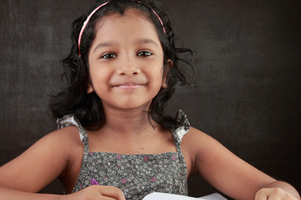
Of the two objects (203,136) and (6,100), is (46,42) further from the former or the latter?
(203,136)

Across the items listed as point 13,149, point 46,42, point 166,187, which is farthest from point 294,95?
point 13,149

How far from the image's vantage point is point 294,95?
4.23 ft

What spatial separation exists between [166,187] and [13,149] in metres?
0.62

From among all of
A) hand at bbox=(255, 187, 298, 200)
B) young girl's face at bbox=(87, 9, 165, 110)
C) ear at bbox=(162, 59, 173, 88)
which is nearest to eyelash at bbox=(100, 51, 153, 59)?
young girl's face at bbox=(87, 9, 165, 110)

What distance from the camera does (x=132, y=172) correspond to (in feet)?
2.87

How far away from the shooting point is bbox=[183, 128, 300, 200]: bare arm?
0.87 metres

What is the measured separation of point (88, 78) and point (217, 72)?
0.53 meters

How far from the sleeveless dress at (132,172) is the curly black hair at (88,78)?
0.07m

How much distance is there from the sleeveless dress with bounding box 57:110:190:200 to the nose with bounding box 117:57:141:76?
18 cm

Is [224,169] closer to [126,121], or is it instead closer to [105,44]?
[126,121]

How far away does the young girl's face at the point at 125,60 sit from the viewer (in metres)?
0.83

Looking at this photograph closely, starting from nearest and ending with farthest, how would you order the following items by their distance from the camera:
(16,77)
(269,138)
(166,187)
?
(166,187)
(16,77)
(269,138)

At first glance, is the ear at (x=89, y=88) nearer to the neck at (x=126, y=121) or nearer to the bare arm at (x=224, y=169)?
the neck at (x=126, y=121)

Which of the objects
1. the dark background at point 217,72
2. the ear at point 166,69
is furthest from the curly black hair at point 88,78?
the dark background at point 217,72
